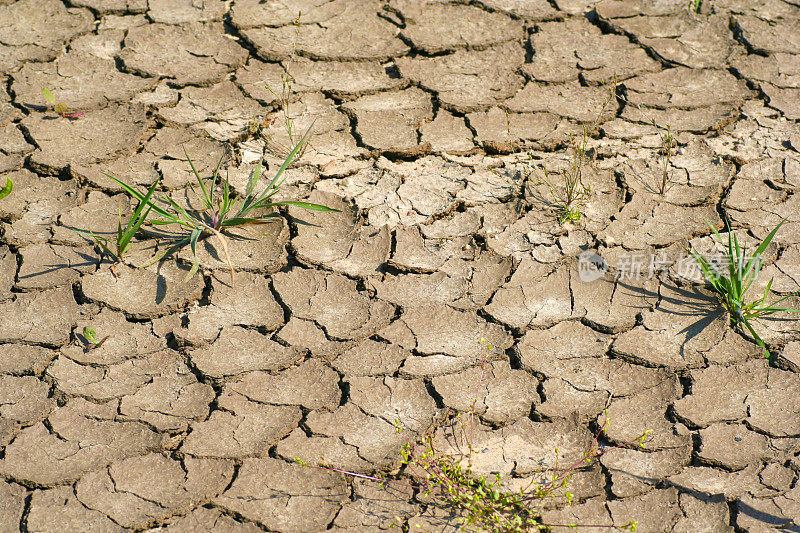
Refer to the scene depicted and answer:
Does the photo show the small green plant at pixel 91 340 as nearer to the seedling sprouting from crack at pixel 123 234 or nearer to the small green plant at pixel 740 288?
the seedling sprouting from crack at pixel 123 234

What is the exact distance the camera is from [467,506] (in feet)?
6.48

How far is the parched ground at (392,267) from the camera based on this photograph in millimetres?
2059

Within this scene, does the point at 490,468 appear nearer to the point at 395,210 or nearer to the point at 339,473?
the point at 339,473

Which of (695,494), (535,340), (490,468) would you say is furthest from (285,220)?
(695,494)

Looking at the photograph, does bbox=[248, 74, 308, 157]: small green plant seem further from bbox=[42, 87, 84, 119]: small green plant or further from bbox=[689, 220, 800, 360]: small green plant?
bbox=[689, 220, 800, 360]: small green plant

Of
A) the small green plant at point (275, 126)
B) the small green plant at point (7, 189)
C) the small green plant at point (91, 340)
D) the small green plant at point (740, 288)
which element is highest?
the small green plant at point (275, 126)

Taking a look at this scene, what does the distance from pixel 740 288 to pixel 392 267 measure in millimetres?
1196

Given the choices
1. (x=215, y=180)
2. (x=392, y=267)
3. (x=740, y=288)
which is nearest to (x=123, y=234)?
(x=215, y=180)

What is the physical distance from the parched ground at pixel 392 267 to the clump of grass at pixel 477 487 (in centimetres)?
3

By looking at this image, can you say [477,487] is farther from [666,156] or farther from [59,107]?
[59,107]

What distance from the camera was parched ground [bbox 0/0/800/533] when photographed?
2059mm

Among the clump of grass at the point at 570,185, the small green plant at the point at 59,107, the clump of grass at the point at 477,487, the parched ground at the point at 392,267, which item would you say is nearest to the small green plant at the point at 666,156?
the parched ground at the point at 392,267

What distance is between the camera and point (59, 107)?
3047mm

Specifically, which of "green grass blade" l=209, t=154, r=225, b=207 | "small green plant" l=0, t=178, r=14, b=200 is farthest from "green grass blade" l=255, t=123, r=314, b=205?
"small green plant" l=0, t=178, r=14, b=200
